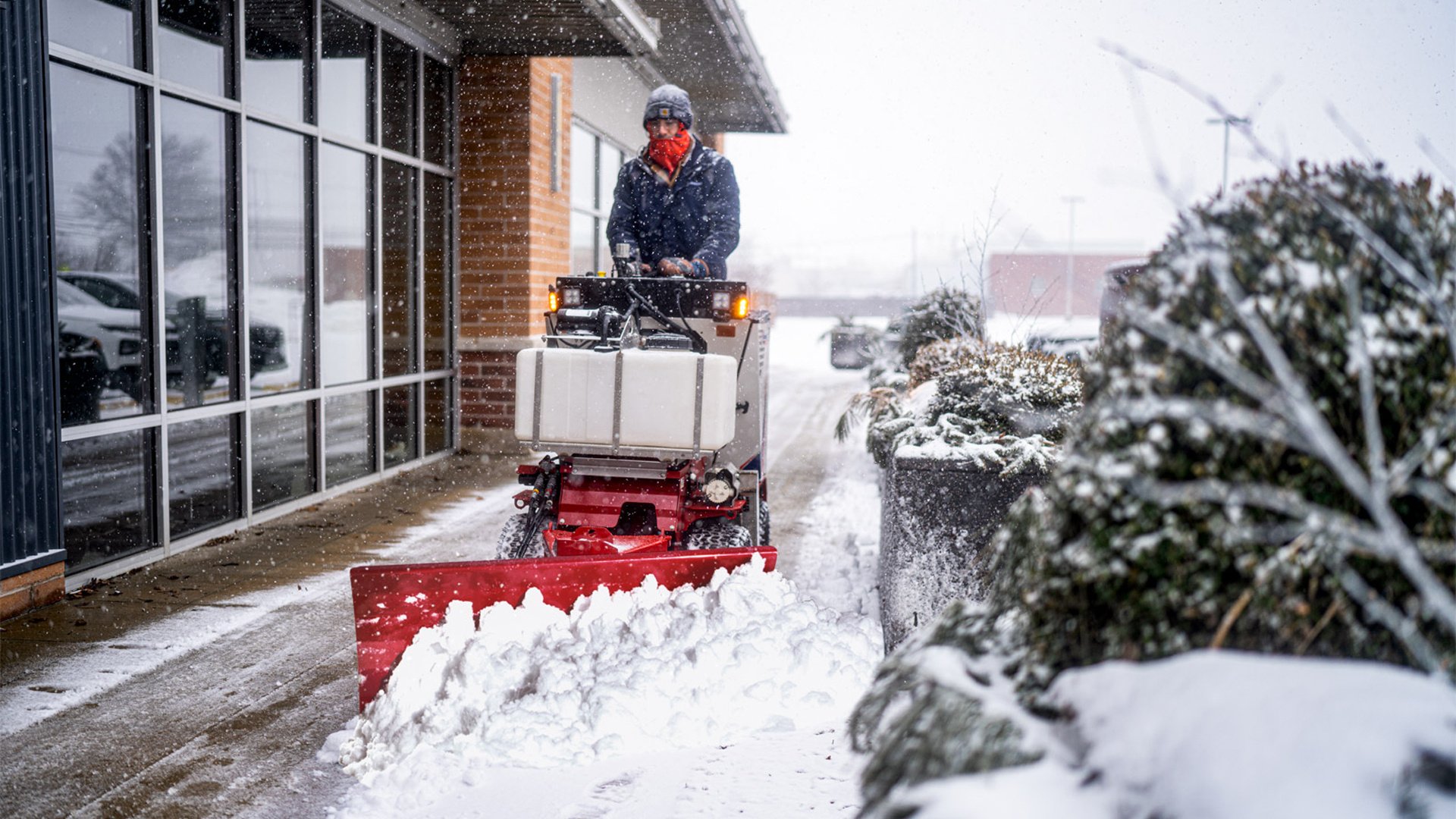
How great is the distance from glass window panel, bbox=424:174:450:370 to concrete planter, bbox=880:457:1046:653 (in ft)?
21.8

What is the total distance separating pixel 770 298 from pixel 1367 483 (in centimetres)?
2417

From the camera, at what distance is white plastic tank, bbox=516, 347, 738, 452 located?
4.04 meters

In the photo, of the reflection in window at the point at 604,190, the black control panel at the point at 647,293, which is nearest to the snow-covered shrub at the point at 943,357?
the black control panel at the point at 647,293

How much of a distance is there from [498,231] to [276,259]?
2.74 meters

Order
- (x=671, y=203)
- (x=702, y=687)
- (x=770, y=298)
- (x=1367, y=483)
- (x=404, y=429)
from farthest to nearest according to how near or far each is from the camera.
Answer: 1. (x=770, y=298)
2. (x=404, y=429)
3. (x=671, y=203)
4. (x=702, y=687)
5. (x=1367, y=483)

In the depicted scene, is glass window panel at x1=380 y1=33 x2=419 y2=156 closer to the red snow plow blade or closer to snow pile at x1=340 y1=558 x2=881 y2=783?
the red snow plow blade

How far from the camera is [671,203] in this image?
5348 mm

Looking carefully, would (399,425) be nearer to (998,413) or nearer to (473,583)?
(473,583)

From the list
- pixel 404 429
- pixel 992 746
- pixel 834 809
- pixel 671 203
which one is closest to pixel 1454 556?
pixel 992 746

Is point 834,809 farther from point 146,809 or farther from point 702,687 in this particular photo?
point 146,809

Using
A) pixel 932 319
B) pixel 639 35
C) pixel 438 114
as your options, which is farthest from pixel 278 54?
pixel 932 319

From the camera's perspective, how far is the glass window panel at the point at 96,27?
5309mm

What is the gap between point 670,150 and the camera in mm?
5238

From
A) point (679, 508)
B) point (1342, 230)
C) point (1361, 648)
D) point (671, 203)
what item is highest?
point (671, 203)
